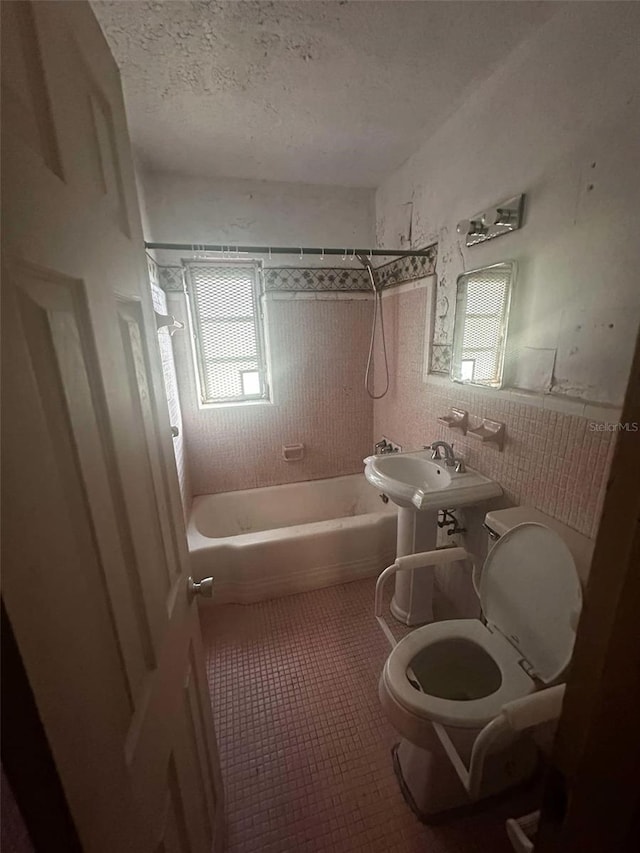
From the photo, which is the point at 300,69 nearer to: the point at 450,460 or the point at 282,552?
the point at 450,460

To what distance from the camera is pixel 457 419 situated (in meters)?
1.71

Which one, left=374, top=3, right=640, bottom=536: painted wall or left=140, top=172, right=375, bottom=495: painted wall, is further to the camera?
left=140, top=172, right=375, bottom=495: painted wall

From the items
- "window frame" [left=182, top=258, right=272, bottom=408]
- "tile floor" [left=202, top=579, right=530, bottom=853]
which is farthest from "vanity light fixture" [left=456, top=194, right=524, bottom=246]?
"tile floor" [left=202, top=579, right=530, bottom=853]

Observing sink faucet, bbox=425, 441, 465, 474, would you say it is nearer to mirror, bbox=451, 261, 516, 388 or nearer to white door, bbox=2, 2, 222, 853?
mirror, bbox=451, 261, 516, 388

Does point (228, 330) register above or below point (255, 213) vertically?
below

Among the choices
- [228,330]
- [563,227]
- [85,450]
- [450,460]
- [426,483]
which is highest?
[563,227]

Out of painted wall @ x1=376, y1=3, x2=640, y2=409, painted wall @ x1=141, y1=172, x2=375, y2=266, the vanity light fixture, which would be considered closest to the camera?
painted wall @ x1=376, y1=3, x2=640, y2=409

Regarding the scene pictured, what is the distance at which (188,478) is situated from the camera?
2.44 meters

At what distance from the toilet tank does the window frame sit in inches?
70.9

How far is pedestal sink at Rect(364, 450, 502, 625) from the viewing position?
4.90ft

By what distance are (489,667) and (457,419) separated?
102 centimetres

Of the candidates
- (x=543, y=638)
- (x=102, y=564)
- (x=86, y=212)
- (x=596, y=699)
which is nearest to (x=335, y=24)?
(x=86, y=212)

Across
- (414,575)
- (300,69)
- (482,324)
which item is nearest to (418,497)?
(414,575)

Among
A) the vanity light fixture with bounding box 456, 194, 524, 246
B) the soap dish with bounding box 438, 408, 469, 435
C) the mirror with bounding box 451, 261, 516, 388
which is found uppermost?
the vanity light fixture with bounding box 456, 194, 524, 246
